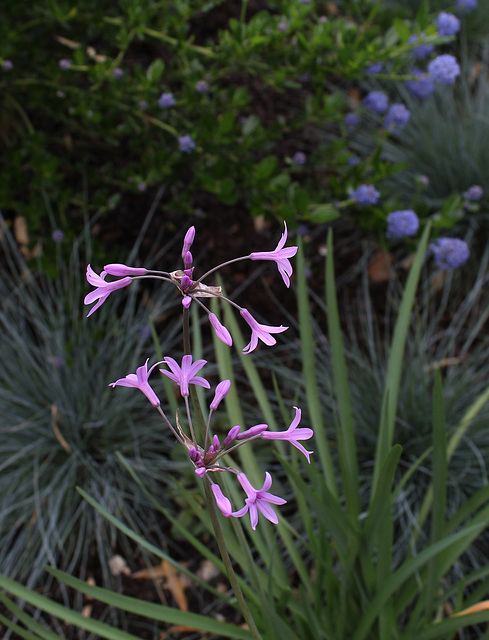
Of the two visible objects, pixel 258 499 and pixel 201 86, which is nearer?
pixel 258 499

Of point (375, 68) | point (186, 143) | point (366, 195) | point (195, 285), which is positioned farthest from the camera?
point (375, 68)

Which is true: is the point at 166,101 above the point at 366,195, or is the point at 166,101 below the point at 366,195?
above

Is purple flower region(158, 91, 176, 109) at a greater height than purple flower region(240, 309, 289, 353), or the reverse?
purple flower region(240, 309, 289, 353)

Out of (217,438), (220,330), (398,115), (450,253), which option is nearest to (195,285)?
(220,330)

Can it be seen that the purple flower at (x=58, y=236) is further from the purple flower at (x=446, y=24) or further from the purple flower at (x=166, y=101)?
the purple flower at (x=446, y=24)

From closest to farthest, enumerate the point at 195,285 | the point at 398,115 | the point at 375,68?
the point at 195,285
the point at 375,68
the point at 398,115

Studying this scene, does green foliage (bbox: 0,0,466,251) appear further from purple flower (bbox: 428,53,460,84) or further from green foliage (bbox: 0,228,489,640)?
green foliage (bbox: 0,228,489,640)

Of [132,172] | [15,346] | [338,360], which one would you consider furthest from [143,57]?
[338,360]

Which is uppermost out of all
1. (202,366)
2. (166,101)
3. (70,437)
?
(202,366)

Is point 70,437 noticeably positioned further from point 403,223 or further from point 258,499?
point 258,499

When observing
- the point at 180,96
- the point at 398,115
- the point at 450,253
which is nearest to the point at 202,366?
the point at 450,253

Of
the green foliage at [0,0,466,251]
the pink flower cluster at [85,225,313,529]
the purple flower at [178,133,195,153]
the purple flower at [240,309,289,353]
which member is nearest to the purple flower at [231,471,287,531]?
the pink flower cluster at [85,225,313,529]
